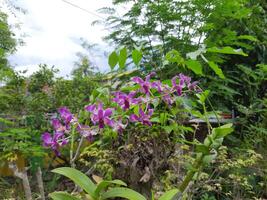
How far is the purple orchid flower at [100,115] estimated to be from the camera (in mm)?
813

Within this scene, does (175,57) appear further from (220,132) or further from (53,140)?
(53,140)

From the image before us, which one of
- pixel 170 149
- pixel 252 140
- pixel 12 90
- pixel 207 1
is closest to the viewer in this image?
pixel 170 149

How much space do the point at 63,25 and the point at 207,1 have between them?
2.21m

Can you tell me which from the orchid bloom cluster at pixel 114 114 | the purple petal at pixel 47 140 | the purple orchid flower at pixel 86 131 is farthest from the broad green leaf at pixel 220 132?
the purple petal at pixel 47 140

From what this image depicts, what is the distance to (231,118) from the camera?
3.50 metres

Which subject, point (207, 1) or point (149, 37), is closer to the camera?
point (207, 1)

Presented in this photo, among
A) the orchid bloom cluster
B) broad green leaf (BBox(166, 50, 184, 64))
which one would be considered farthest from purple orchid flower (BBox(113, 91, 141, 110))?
broad green leaf (BBox(166, 50, 184, 64))

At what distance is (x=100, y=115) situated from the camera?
31.9 inches

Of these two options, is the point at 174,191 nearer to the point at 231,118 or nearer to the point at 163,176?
the point at 163,176

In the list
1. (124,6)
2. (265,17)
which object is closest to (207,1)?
(124,6)

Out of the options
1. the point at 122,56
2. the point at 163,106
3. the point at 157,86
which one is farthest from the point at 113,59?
the point at 163,106

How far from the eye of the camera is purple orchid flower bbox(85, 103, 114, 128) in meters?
0.81

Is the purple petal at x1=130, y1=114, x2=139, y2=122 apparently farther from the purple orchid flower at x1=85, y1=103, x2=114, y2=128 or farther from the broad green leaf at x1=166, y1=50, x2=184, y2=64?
the broad green leaf at x1=166, y1=50, x2=184, y2=64

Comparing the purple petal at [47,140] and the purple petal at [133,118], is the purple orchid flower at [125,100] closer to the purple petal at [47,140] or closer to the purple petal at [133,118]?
the purple petal at [133,118]
